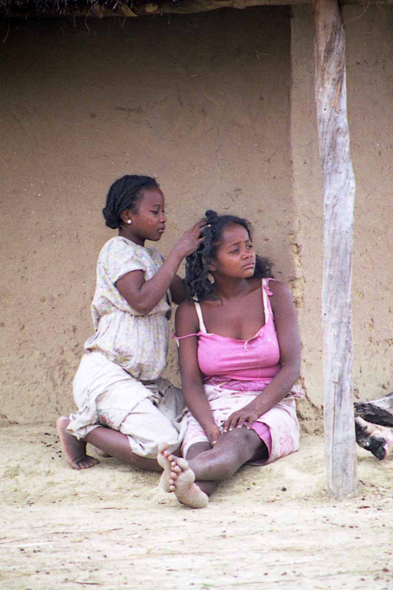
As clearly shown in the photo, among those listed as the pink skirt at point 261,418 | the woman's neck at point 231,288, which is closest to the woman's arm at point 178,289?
the woman's neck at point 231,288

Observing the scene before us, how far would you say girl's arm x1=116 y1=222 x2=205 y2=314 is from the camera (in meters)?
3.84

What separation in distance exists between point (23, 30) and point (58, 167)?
788 millimetres

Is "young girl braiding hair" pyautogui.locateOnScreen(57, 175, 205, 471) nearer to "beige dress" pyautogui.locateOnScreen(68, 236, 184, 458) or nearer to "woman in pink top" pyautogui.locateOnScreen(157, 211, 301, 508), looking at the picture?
"beige dress" pyautogui.locateOnScreen(68, 236, 184, 458)

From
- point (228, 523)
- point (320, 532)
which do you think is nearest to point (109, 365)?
point (228, 523)

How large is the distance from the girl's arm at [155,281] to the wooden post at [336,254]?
80cm

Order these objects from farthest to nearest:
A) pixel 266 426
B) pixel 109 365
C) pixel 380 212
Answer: pixel 380 212 → pixel 109 365 → pixel 266 426

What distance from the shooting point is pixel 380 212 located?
4.40 metres

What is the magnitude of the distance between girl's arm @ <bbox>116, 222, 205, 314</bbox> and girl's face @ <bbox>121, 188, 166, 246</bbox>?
167 millimetres

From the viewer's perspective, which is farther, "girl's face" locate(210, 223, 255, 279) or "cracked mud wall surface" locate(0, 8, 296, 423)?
"cracked mud wall surface" locate(0, 8, 296, 423)

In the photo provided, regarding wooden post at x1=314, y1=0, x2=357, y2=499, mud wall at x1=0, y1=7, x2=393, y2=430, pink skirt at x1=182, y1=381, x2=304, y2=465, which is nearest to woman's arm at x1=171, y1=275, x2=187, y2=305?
mud wall at x1=0, y1=7, x2=393, y2=430

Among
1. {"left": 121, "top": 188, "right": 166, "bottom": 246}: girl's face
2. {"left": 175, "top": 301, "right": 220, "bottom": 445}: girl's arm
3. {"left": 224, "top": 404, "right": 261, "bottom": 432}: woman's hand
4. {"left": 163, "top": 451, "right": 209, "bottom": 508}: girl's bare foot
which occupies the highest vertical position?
{"left": 121, "top": 188, "right": 166, "bottom": 246}: girl's face

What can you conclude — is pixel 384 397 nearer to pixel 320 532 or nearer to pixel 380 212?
pixel 380 212

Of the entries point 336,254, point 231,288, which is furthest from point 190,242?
point 336,254

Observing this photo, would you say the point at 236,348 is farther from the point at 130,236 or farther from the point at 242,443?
the point at 130,236
